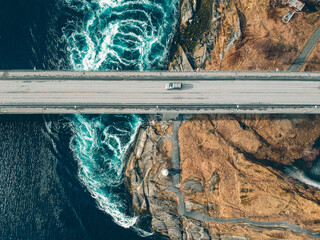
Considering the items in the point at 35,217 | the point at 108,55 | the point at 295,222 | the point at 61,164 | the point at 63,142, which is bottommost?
the point at 295,222

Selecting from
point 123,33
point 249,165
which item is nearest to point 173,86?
point 249,165

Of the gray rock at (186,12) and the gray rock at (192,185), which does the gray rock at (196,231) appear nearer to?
the gray rock at (192,185)

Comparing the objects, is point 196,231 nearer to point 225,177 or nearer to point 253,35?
point 225,177

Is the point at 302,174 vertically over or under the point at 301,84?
under

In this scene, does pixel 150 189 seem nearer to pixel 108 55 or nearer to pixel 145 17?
pixel 108 55

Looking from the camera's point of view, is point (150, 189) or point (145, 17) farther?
point (145, 17)

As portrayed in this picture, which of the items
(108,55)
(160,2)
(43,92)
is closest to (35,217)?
(43,92)
